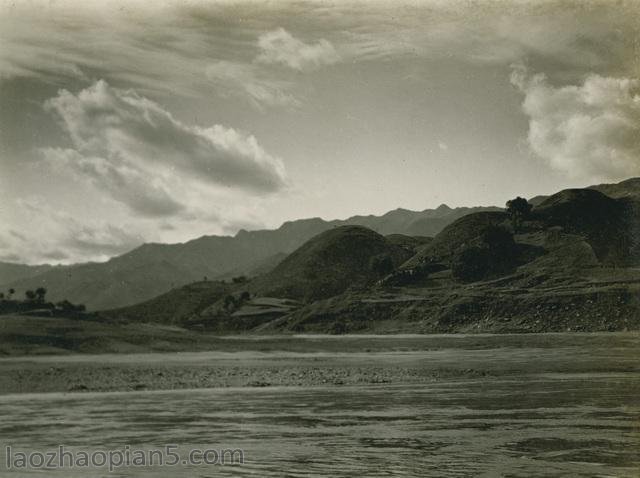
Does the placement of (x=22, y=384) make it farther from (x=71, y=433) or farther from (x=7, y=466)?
(x=7, y=466)

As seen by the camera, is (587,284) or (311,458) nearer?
(311,458)

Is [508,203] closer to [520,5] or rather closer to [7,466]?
[520,5]

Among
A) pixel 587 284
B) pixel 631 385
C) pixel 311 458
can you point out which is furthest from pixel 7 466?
pixel 587 284

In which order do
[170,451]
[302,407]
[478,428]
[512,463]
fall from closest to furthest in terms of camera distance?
[512,463] < [170,451] < [478,428] < [302,407]

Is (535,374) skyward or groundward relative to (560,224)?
groundward

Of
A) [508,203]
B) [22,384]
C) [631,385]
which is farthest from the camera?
[508,203]

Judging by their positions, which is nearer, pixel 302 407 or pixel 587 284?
pixel 302 407

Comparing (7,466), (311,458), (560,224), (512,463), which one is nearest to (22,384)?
(7,466)
